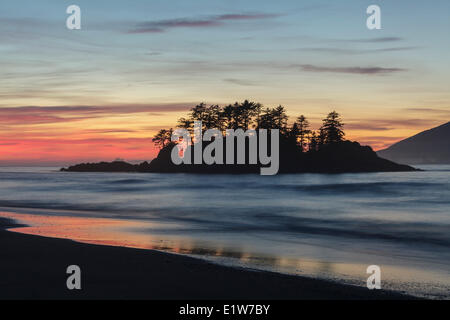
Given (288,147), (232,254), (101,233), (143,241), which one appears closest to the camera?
(232,254)

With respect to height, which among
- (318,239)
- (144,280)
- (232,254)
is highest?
(144,280)

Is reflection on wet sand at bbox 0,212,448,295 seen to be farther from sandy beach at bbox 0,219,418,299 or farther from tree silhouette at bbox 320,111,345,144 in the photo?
tree silhouette at bbox 320,111,345,144

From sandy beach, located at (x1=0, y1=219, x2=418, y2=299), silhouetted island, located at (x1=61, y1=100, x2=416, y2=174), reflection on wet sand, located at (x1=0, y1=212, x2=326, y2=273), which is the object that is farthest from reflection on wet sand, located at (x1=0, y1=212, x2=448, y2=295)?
silhouetted island, located at (x1=61, y1=100, x2=416, y2=174)

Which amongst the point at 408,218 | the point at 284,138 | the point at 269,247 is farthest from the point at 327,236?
the point at 284,138

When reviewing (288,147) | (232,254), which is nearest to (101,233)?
(232,254)

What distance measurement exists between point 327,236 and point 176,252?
296 inches

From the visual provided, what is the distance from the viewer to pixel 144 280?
8703 mm

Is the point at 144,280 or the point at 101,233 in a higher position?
the point at 144,280

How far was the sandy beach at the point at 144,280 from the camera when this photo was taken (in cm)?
782

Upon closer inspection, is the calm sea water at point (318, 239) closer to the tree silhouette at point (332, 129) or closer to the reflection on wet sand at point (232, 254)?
the reflection on wet sand at point (232, 254)

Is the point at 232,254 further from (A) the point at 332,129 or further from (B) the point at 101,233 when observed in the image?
(A) the point at 332,129

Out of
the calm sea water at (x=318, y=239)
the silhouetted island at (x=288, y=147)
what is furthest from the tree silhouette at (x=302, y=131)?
the calm sea water at (x=318, y=239)

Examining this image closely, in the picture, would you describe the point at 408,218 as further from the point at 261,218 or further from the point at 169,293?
the point at 169,293

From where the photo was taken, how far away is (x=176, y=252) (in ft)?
41.0
